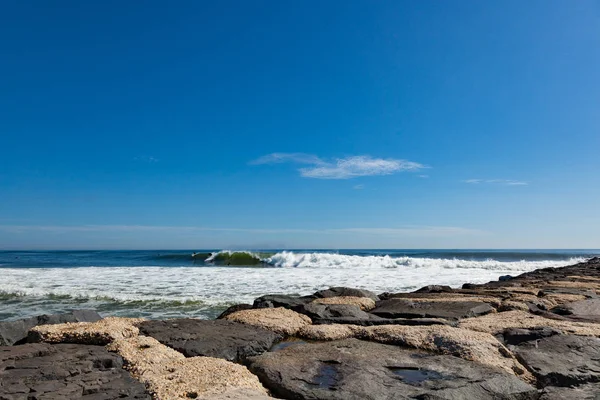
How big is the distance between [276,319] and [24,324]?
9.31 ft

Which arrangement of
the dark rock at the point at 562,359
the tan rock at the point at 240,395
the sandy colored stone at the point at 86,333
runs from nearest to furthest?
the tan rock at the point at 240,395 < the dark rock at the point at 562,359 < the sandy colored stone at the point at 86,333

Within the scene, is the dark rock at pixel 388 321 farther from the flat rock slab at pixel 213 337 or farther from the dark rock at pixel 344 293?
the dark rock at pixel 344 293

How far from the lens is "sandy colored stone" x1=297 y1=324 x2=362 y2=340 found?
404 centimetres

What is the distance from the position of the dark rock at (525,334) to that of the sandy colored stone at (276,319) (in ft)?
6.42

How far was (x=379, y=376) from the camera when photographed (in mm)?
2840

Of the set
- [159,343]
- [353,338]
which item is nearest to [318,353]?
[353,338]

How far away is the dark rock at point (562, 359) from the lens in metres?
2.94

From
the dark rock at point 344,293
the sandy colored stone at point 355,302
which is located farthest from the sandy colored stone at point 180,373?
the dark rock at point 344,293

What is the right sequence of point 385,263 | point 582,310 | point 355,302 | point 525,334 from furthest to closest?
1. point 385,263
2. point 355,302
3. point 582,310
4. point 525,334

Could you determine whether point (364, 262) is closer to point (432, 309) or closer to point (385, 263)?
point (385, 263)

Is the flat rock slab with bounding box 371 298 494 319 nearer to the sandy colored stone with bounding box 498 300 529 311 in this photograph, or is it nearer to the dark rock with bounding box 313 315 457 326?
the sandy colored stone with bounding box 498 300 529 311

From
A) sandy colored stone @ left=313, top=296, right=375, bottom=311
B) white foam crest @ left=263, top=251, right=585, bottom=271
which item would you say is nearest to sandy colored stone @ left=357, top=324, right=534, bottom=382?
sandy colored stone @ left=313, top=296, right=375, bottom=311

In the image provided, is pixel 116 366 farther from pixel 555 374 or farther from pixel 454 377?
pixel 555 374

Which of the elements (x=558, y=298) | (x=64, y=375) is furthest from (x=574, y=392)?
(x=558, y=298)
